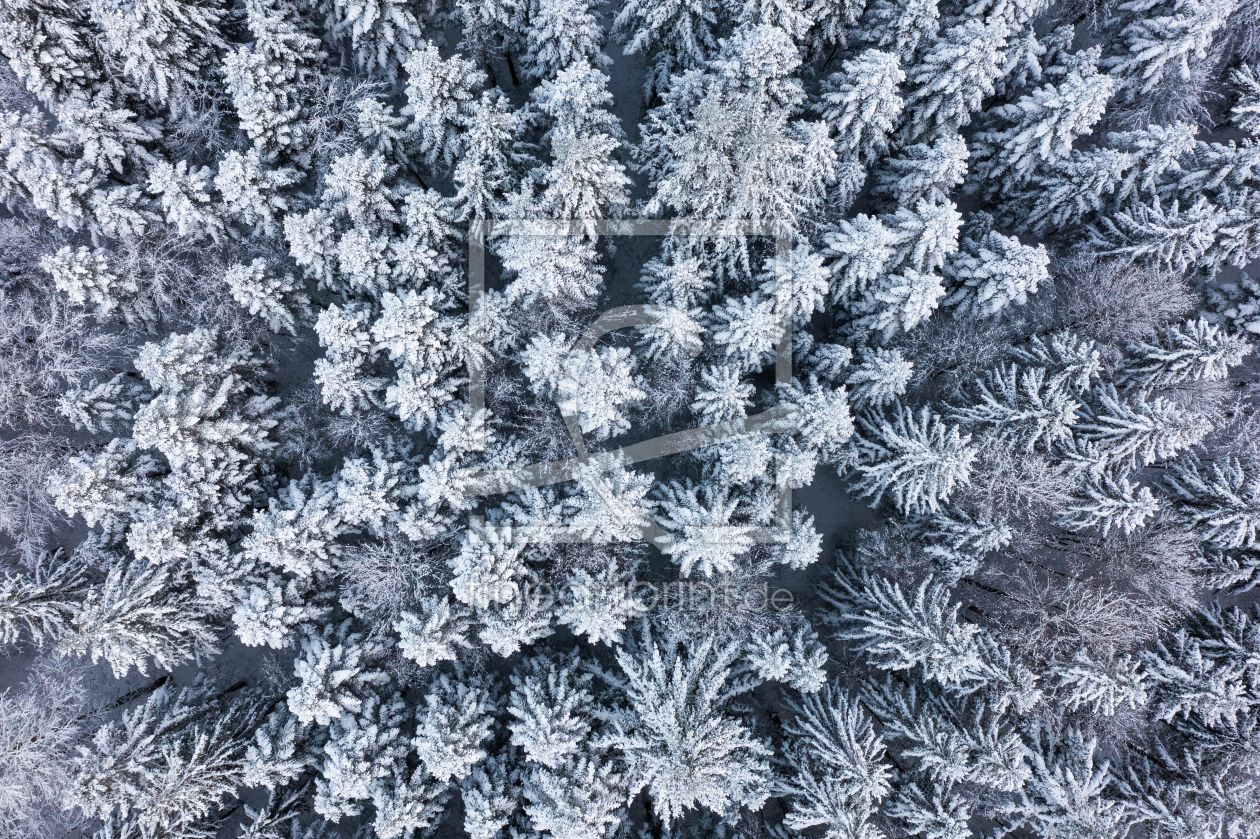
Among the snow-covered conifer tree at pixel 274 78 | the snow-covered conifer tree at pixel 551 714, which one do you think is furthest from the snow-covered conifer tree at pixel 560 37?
the snow-covered conifer tree at pixel 551 714

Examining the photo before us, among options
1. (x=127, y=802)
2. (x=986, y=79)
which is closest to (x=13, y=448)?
(x=127, y=802)

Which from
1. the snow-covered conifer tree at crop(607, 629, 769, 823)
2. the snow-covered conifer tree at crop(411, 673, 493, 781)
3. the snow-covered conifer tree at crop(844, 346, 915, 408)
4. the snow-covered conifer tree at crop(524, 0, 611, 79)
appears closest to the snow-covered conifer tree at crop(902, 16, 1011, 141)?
the snow-covered conifer tree at crop(844, 346, 915, 408)

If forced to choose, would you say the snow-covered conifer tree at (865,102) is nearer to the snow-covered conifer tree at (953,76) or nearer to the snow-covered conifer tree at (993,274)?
the snow-covered conifer tree at (953,76)

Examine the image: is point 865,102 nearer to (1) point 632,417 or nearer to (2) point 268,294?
(1) point 632,417

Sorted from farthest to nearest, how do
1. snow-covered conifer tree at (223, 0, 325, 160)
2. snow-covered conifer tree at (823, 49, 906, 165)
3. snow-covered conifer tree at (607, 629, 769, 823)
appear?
snow-covered conifer tree at (223, 0, 325, 160)
snow-covered conifer tree at (823, 49, 906, 165)
snow-covered conifer tree at (607, 629, 769, 823)

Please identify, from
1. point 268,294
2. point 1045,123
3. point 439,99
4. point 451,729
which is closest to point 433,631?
point 451,729

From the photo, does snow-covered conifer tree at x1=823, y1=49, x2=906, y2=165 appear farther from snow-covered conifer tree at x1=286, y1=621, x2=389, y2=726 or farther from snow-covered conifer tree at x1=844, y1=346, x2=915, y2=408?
snow-covered conifer tree at x1=286, y1=621, x2=389, y2=726

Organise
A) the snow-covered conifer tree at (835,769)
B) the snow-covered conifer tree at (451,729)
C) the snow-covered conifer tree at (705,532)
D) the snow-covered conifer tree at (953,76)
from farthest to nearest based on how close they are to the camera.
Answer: the snow-covered conifer tree at (953,76)
the snow-covered conifer tree at (705,532)
the snow-covered conifer tree at (451,729)
the snow-covered conifer tree at (835,769)

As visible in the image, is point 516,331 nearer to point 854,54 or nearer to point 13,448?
point 854,54
